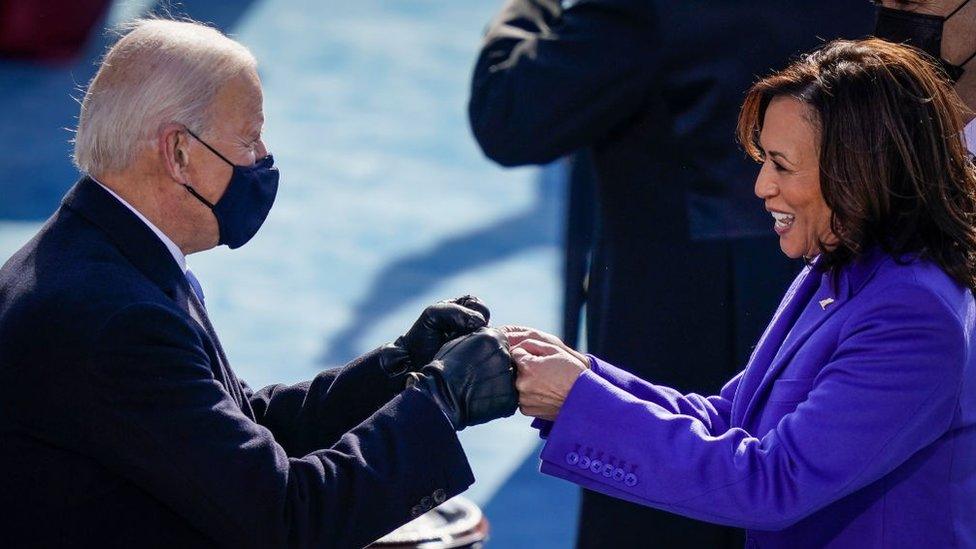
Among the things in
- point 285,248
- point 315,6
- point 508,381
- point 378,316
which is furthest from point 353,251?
point 508,381

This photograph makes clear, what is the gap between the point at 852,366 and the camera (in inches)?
94.7

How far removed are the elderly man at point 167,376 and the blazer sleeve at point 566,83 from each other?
1166 mm

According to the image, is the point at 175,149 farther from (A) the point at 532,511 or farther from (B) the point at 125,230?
(A) the point at 532,511

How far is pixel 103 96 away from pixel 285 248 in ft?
17.4

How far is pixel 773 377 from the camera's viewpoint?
2654 millimetres

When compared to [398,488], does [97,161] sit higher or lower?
higher

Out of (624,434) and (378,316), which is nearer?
(624,434)

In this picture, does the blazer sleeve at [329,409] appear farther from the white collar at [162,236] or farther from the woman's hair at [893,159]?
the woman's hair at [893,159]

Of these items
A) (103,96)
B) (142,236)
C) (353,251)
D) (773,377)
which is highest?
(103,96)

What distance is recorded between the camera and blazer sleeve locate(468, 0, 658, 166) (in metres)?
3.72

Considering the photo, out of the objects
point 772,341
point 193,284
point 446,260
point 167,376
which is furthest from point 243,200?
point 446,260

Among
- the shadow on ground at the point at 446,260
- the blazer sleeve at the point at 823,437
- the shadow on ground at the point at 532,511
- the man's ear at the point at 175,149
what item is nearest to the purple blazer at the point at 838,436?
the blazer sleeve at the point at 823,437

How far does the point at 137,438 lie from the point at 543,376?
763 millimetres

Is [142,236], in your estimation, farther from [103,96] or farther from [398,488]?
[398,488]
